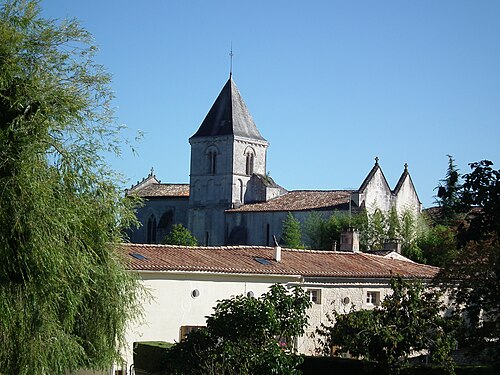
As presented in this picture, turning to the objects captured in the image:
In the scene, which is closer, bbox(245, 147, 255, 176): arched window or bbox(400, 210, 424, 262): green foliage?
bbox(400, 210, 424, 262): green foliage

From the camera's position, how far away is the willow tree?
13258 mm

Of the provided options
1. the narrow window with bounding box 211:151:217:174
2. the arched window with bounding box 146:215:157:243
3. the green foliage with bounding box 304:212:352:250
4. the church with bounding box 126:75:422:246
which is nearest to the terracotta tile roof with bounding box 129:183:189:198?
the church with bounding box 126:75:422:246

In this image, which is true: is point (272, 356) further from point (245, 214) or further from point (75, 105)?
point (245, 214)

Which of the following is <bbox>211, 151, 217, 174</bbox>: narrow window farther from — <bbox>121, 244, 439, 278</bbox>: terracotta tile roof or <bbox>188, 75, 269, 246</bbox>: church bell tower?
<bbox>121, 244, 439, 278</bbox>: terracotta tile roof

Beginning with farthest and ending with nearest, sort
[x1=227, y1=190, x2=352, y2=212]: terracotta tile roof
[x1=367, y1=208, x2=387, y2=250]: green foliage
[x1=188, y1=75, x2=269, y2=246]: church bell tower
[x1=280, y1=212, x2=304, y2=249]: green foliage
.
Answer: [x1=188, y1=75, x2=269, y2=246]: church bell tower, [x1=227, y1=190, x2=352, y2=212]: terracotta tile roof, [x1=280, y1=212, x2=304, y2=249]: green foliage, [x1=367, y1=208, x2=387, y2=250]: green foliage

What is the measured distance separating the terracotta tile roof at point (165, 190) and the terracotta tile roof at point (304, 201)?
35.6 feet

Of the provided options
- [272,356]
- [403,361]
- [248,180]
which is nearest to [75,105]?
[272,356]

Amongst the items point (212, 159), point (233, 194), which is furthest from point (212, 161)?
point (233, 194)

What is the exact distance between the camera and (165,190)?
8481 cm

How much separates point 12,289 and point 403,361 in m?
11.1

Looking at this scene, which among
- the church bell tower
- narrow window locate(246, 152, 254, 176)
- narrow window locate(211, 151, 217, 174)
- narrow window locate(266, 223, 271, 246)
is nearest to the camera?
narrow window locate(266, 223, 271, 246)

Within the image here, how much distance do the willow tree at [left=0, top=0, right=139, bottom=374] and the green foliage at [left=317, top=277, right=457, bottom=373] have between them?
6823 mm

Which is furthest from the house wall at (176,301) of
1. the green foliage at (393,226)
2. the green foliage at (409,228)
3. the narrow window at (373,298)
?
the green foliage at (393,226)

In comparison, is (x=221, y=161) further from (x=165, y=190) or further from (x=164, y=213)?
(x=165, y=190)
